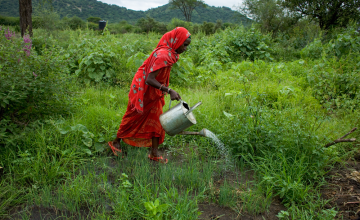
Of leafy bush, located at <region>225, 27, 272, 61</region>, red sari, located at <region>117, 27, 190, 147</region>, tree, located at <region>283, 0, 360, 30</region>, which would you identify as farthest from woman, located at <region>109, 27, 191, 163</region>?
tree, located at <region>283, 0, 360, 30</region>

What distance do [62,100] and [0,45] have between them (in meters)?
0.93

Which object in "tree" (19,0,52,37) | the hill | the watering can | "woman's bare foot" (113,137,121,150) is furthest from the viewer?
the hill

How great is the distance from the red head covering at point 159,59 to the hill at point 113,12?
2696cm

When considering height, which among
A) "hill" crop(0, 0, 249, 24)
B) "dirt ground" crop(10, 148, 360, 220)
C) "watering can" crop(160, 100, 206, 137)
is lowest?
"dirt ground" crop(10, 148, 360, 220)

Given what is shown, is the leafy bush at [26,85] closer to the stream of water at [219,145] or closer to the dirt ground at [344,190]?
the stream of water at [219,145]

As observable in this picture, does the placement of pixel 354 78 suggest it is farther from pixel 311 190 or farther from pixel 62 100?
pixel 62 100

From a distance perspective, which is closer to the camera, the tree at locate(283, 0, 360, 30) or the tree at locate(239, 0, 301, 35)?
the tree at locate(283, 0, 360, 30)

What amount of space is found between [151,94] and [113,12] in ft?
152

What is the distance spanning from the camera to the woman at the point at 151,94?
249cm

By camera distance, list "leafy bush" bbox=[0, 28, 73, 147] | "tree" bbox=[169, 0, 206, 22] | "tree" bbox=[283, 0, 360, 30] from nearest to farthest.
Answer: "leafy bush" bbox=[0, 28, 73, 147] < "tree" bbox=[283, 0, 360, 30] < "tree" bbox=[169, 0, 206, 22]

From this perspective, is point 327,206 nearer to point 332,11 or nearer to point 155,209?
point 155,209

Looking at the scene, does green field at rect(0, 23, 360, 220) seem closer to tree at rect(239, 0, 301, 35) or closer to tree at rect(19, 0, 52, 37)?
tree at rect(19, 0, 52, 37)

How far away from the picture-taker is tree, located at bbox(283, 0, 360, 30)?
42.6 ft

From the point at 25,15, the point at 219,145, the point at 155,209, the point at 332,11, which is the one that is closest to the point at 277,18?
the point at 332,11
